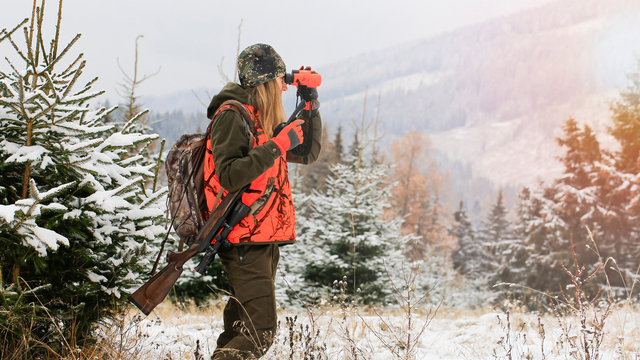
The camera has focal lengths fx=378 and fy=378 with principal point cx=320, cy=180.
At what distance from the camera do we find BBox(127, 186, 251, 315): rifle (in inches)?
80.9

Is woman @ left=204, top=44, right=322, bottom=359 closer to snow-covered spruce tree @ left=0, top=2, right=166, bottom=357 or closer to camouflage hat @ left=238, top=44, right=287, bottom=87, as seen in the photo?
camouflage hat @ left=238, top=44, right=287, bottom=87

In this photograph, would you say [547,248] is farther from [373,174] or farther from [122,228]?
[122,228]

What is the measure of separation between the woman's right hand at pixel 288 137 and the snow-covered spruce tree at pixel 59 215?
3.29 feet

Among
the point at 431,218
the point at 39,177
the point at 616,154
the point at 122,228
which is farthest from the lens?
the point at 431,218

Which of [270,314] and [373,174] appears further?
[373,174]

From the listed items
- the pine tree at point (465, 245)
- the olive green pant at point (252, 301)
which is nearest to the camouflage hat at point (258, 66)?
the olive green pant at point (252, 301)

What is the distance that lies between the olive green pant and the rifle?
12 cm

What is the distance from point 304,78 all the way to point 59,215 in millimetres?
1660

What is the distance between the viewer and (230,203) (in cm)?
205

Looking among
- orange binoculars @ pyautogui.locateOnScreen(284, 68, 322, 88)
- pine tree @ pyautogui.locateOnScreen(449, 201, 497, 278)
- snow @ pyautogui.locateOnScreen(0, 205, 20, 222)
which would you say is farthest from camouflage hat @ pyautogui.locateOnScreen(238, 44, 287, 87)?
pine tree @ pyautogui.locateOnScreen(449, 201, 497, 278)

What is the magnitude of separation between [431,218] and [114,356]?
30440 mm

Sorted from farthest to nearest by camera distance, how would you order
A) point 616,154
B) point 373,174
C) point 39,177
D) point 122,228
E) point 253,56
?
point 616,154 < point 373,174 < point 122,228 < point 39,177 < point 253,56

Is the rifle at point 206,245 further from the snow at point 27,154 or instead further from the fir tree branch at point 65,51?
the fir tree branch at point 65,51

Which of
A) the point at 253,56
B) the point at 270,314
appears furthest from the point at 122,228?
the point at 253,56
